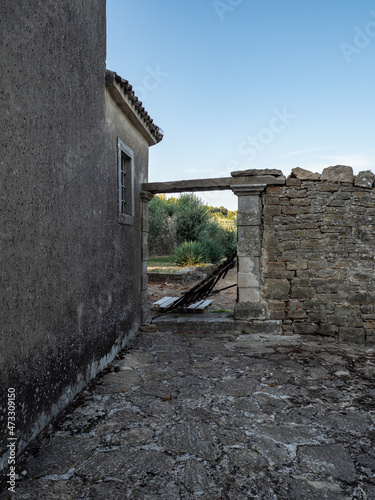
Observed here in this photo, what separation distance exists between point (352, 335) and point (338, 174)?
239cm

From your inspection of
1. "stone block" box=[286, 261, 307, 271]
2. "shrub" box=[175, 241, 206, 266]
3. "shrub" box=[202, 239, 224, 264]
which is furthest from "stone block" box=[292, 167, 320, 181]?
"shrub" box=[202, 239, 224, 264]

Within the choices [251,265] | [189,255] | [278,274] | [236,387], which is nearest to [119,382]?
[236,387]

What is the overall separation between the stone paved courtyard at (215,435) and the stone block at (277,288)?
4.27ft

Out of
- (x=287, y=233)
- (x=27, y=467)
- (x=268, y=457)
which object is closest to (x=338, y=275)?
(x=287, y=233)

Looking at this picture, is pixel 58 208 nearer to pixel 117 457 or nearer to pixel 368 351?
pixel 117 457

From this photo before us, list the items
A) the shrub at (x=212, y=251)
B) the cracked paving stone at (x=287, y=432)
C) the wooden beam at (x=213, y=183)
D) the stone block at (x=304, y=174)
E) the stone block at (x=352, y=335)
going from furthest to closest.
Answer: the shrub at (x=212, y=251) < the wooden beam at (x=213, y=183) < the stone block at (x=304, y=174) < the stone block at (x=352, y=335) < the cracked paving stone at (x=287, y=432)

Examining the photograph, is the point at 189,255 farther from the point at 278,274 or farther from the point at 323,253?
the point at 323,253

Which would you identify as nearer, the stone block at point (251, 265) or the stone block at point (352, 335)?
the stone block at point (352, 335)

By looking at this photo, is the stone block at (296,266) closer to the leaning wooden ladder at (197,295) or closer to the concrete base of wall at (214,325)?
the concrete base of wall at (214,325)

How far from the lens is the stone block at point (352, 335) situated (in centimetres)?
508

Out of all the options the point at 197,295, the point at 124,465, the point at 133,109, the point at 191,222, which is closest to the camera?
the point at 124,465

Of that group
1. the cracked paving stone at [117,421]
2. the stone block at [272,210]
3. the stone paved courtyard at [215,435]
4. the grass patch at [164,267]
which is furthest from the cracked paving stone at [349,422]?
the grass patch at [164,267]

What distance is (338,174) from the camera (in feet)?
16.9

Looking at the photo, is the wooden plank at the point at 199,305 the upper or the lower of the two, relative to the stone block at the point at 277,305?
lower
